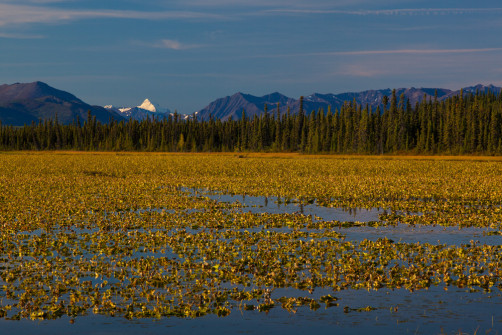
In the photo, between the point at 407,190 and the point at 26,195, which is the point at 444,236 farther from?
the point at 26,195

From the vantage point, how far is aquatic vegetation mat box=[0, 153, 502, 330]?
13312 mm

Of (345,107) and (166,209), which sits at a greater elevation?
(345,107)

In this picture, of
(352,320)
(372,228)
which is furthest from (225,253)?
(372,228)

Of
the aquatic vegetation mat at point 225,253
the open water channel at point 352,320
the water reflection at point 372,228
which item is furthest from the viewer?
the water reflection at point 372,228

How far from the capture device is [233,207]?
30.7 meters

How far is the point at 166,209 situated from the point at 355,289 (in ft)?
55.0

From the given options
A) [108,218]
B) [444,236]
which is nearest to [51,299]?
[108,218]

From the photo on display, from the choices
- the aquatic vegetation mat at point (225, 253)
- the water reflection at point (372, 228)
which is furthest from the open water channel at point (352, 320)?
the water reflection at point (372, 228)

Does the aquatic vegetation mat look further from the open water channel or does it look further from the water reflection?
the open water channel

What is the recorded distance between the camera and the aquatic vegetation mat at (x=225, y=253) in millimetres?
13312

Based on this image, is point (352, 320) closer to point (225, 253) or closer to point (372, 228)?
point (225, 253)

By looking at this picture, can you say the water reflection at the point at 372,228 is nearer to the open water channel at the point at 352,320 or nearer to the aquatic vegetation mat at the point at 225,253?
the aquatic vegetation mat at the point at 225,253

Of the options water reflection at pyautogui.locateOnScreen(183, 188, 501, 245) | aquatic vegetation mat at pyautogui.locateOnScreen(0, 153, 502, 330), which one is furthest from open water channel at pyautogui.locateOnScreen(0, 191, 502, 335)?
water reflection at pyautogui.locateOnScreen(183, 188, 501, 245)

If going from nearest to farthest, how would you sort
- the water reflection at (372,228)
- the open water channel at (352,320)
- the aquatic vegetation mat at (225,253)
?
1. the open water channel at (352,320)
2. the aquatic vegetation mat at (225,253)
3. the water reflection at (372,228)
